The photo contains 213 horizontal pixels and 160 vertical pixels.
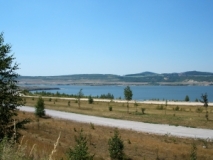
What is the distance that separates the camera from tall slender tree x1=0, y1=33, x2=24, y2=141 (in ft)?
50.3

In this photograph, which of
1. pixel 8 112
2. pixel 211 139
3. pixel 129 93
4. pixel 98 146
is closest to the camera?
pixel 8 112

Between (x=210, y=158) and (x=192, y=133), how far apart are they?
9.03 metres

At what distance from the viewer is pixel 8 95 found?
1614 cm

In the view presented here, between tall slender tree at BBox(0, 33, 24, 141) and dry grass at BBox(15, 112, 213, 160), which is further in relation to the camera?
dry grass at BBox(15, 112, 213, 160)

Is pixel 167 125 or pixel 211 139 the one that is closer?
pixel 211 139

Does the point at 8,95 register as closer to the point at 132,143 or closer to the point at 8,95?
the point at 8,95

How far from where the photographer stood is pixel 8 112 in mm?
15562

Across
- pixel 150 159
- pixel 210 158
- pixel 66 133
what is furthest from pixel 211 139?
pixel 66 133

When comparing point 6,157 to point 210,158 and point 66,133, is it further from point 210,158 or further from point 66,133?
point 66,133

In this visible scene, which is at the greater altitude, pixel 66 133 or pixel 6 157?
pixel 6 157

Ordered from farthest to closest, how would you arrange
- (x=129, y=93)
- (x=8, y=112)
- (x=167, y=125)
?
(x=129, y=93) → (x=167, y=125) → (x=8, y=112)

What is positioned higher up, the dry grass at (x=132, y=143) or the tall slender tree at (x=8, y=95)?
the tall slender tree at (x=8, y=95)

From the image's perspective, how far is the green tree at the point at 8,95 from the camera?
15.3 meters

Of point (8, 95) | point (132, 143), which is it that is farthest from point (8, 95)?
point (132, 143)
